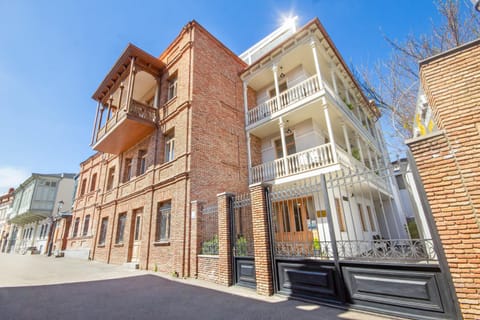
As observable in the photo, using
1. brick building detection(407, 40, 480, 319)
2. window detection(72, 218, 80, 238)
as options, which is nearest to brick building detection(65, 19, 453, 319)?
brick building detection(407, 40, 480, 319)

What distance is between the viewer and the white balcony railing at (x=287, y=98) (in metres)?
9.78

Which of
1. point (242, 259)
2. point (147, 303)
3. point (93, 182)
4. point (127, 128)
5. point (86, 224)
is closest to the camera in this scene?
point (147, 303)

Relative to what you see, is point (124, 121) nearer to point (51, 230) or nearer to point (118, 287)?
point (118, 287)

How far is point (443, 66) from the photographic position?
393 centimetres

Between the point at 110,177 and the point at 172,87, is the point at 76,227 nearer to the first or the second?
the point at 110,177

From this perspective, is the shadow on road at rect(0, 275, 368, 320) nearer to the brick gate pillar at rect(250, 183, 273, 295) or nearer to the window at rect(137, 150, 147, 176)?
the brick gate pillar at rect(250, 183, 273, 295)

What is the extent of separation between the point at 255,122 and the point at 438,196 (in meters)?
8.82

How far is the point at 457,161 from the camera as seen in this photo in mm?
3299

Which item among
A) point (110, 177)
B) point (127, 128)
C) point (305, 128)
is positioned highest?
point (127, 128)

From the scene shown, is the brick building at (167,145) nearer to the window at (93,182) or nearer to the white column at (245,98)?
the white column at (245,98)

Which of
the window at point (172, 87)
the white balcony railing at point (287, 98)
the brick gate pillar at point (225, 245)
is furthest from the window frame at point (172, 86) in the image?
the brick gate pillar at point (225, 245)

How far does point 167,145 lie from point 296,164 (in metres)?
6.12

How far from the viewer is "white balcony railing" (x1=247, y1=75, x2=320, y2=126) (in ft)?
32.1

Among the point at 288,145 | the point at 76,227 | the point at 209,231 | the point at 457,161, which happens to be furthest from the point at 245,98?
the point at 76,227
